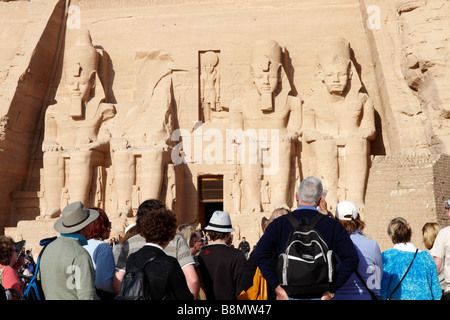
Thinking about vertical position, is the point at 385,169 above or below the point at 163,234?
above

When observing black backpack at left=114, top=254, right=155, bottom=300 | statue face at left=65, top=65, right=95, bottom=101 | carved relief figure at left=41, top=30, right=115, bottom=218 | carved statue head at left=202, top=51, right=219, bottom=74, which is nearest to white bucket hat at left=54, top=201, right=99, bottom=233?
black backpack at left=114, top=254, right=155, bottom=300

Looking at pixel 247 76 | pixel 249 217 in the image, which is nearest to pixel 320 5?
pixel 247 76

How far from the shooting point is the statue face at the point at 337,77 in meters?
11.8

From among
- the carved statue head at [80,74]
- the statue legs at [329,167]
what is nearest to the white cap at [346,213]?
the statue legs at [329,167]

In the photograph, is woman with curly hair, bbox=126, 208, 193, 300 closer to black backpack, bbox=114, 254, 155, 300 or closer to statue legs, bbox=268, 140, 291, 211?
black backpack, bbox=114, 254, 155, 300

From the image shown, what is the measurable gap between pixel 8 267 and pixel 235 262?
126 centimetres

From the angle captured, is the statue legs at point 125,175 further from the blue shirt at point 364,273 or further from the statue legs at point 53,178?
the blue shirt at point 364,273

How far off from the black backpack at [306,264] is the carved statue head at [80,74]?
392 inches

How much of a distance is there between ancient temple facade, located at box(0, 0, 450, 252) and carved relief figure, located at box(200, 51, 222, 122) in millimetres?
22

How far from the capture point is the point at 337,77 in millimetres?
11773

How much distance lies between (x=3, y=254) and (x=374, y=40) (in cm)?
974

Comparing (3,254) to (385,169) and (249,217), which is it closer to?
(385,169)

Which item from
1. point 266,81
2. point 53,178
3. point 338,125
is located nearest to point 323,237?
point 338,125
